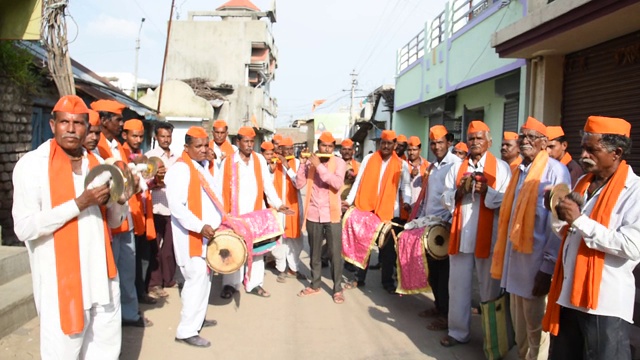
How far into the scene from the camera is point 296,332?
509cm

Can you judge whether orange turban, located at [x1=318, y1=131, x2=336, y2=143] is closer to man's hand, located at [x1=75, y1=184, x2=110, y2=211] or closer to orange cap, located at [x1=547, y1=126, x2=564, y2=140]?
orange cap, located at [x1=547, y1=126, x2=564, y2=140]

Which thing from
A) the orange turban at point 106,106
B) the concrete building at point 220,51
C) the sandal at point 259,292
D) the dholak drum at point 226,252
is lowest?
the sandal at point 259,292

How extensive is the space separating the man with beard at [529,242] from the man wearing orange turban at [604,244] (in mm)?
623

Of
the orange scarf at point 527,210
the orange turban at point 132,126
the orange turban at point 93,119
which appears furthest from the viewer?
the orange turban at point 132,126

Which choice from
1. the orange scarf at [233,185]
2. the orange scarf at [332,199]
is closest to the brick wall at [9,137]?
the orange scarf at [233,185]

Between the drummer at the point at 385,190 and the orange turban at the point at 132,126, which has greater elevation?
the orange turban at the point at 132,126

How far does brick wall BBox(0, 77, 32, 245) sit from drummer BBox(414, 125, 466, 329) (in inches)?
224

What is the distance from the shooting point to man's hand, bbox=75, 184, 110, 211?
273 centimetres

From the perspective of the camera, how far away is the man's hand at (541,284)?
3.62m

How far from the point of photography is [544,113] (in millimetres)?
Answer: 7723

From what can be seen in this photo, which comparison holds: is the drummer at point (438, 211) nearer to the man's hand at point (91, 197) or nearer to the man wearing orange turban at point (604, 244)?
the man wearing orange turban at point (604, 244)

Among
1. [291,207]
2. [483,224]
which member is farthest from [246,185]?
[483,224]

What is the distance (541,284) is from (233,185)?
3741mm

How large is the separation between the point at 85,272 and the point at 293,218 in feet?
14.6
